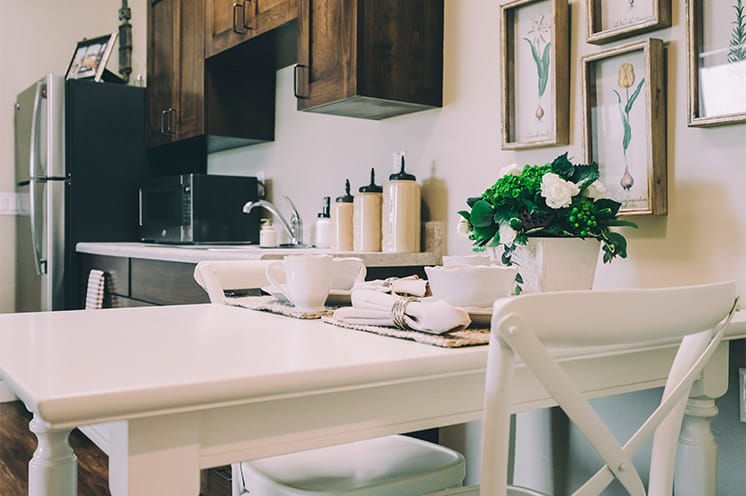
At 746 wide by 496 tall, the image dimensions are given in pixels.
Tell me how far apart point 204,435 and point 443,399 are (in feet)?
1.02

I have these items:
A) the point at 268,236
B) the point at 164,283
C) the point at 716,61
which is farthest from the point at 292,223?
the point at 716,61

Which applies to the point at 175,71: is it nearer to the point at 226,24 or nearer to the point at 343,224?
the point at 226,24

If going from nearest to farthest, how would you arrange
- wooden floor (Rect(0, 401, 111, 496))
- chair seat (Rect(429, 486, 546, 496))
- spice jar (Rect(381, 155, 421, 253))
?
1. chair seat (Rect(429, 486, 546, 496))
2. spice jar (Rect(381, 155, 421, 253))
3. wooden floor (Rect(0, 401, 111, 496))

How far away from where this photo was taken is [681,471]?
1.33 meters

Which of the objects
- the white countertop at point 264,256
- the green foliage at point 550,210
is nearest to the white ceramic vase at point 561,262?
the green foliage at point 550,210

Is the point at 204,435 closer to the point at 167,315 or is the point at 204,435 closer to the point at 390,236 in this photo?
the point at 167,315

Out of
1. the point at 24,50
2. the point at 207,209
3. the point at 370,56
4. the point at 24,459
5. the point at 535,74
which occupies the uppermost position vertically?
the point at 24,50

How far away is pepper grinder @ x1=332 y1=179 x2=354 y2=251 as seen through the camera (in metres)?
2.44

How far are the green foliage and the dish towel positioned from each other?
2306 millimetres

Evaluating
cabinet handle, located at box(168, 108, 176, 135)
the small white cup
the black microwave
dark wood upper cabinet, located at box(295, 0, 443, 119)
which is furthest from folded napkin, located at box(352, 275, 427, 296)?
cabinet handle, located at box(168, 108, 176, 135)

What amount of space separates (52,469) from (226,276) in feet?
1.99

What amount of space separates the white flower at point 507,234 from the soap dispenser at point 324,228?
4.19ft

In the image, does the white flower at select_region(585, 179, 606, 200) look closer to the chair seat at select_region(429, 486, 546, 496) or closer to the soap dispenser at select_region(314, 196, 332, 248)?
the chair seat at select_region(429, 486, 546, 496)

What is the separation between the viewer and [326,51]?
2.27m
